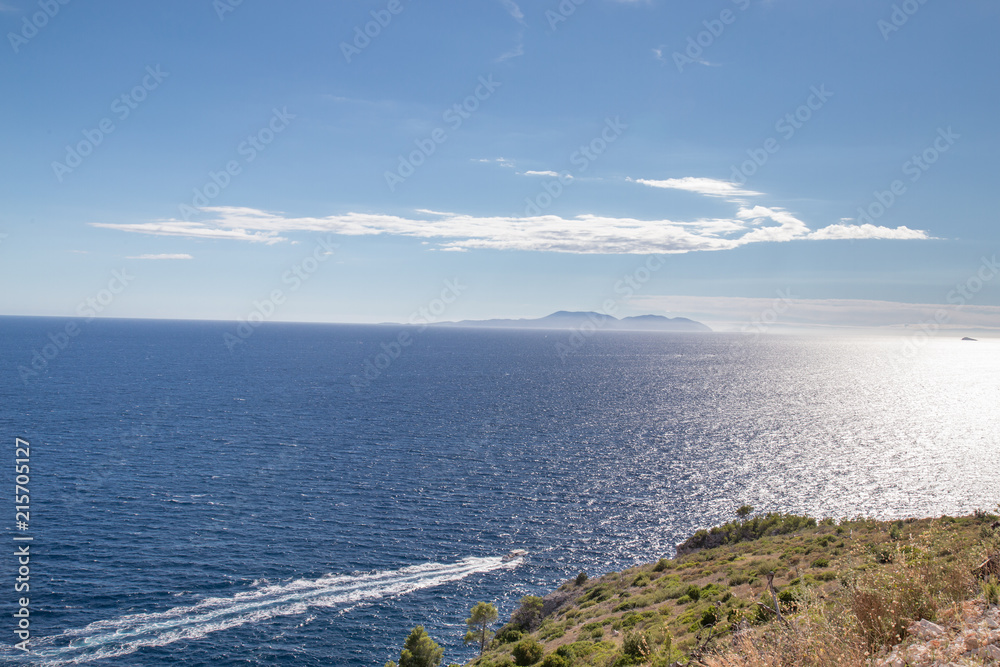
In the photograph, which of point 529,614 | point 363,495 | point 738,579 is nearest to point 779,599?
point 738,579

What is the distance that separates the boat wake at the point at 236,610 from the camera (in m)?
40.8

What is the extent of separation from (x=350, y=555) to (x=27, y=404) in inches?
4062

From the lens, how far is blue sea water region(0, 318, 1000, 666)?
46156 mm

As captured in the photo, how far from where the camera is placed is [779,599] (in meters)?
23.1

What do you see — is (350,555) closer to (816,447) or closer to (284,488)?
(284,488)

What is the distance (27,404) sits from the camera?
373 feet

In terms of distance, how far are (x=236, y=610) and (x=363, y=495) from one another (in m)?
27.8

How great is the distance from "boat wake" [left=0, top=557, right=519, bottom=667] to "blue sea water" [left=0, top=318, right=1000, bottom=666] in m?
0.19

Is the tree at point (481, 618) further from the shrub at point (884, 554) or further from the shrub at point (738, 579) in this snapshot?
the shrub at point (884, 554)

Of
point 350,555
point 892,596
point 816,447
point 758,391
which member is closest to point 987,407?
point 758,391

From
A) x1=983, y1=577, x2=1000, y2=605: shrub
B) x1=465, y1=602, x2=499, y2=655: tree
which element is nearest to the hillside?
x1=983, y1=577, x2=1000, y2=605: shrub

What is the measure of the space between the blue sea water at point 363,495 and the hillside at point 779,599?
969 centimetres

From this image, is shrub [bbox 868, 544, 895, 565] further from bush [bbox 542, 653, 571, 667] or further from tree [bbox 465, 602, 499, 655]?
tree [bbox 465, 602, 499, 655]

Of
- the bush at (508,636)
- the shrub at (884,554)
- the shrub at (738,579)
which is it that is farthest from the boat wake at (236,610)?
the shrub at (884,554)
